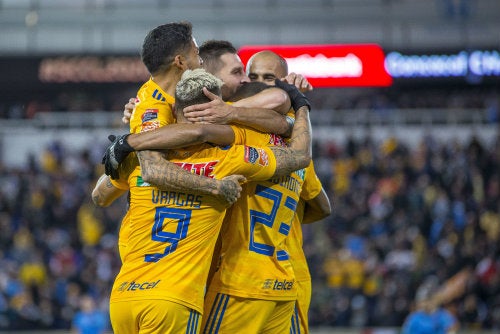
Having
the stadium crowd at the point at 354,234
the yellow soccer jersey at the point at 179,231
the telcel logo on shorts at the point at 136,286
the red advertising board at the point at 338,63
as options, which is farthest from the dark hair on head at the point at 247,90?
the red advertising board at the point at 338,63

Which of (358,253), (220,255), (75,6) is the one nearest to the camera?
(220,255)

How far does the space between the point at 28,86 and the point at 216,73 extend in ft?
62.6

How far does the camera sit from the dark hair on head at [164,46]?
478 centimetres

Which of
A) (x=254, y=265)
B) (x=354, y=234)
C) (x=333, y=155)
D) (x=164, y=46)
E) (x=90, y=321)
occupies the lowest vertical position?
(x=90, y=321)

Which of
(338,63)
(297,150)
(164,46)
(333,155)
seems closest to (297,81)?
(297,150)

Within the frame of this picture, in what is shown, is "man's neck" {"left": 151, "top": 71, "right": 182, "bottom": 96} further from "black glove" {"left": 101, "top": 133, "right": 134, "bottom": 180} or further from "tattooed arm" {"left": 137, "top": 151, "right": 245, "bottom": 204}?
"tattooed arm" {"left": 137, "top": 151, "right": 245, "bottom": 204}

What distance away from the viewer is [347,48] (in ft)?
74.1

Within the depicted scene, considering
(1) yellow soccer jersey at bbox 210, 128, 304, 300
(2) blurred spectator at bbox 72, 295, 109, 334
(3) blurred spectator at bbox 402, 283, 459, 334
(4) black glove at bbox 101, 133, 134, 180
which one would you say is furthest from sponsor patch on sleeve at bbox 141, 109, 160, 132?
(2) blurred spectator at bbox 72, 295, 109, 334

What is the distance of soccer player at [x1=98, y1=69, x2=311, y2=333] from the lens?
4.39 meters

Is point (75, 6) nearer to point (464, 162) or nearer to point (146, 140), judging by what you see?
point (464, 162)

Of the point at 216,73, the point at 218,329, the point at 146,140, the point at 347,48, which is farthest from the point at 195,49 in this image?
the point at 347,48

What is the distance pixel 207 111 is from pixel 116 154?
54 centimetres

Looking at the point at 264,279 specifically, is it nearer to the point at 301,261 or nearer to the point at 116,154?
the point at 301,261

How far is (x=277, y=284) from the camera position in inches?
190
